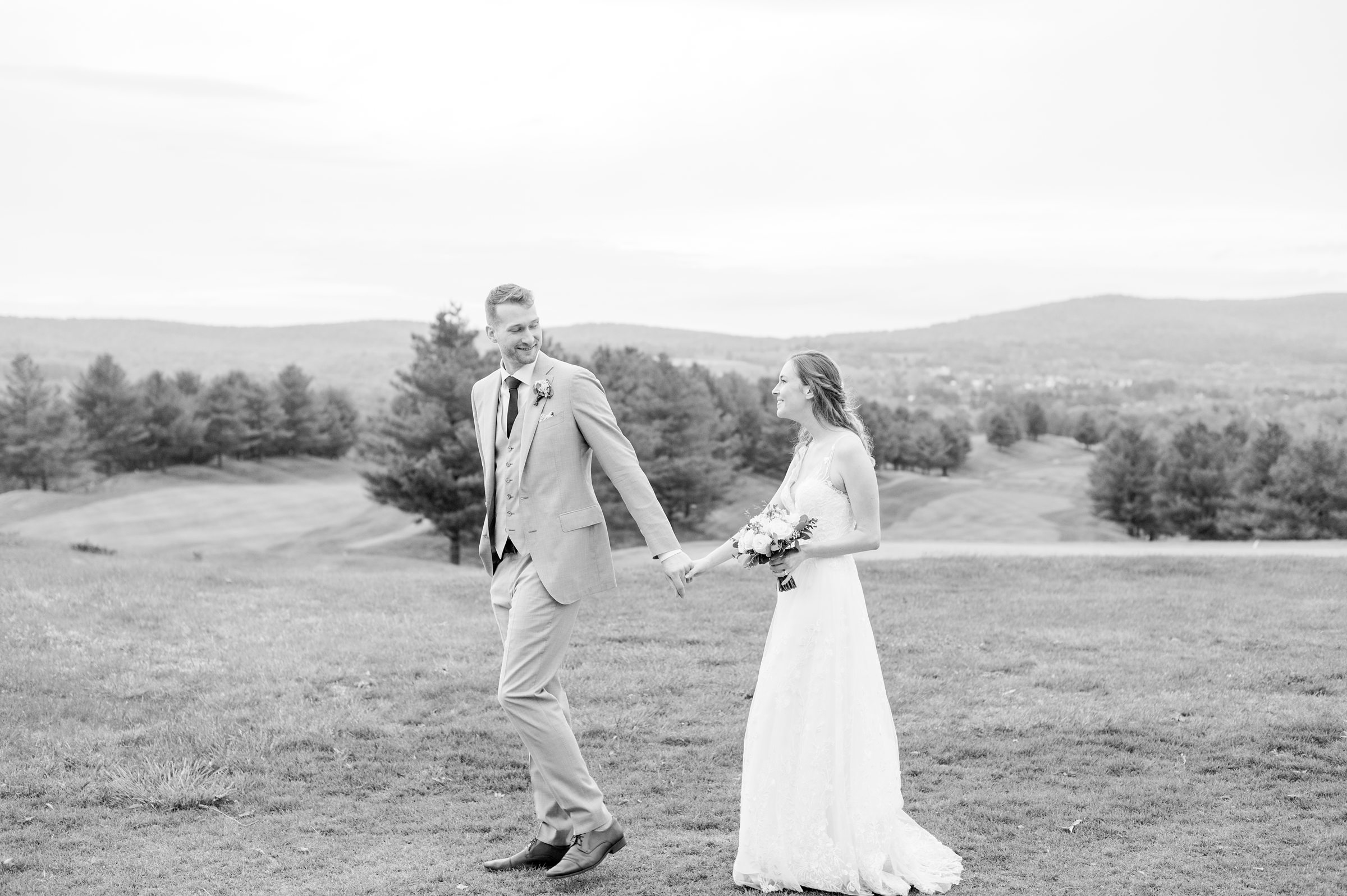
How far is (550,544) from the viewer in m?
5.93

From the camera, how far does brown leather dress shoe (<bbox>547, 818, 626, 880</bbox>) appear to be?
19.2 ft

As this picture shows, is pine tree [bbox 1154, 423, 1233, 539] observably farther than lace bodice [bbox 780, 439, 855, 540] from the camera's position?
Yes

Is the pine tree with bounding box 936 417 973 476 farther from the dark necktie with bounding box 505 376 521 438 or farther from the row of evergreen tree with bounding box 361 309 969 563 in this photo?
the dark necktie with bounding box 505 376 521 438

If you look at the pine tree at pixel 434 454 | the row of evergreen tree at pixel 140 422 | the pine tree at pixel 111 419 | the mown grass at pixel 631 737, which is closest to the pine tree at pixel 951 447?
the row of evergreen tree at pixel 140 422

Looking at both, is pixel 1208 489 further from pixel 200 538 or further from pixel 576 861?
pixel 576 861

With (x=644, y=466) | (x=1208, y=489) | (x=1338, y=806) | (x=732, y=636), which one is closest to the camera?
(x=1338, y=806)

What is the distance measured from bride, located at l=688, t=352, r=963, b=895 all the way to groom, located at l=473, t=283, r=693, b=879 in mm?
547

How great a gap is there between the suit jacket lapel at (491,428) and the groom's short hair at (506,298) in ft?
1.32

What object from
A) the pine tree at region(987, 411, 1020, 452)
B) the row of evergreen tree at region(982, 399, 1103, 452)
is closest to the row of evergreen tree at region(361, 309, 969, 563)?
the pine tree at region(987, 411, 1020, 452)

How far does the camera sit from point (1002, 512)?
74.6 m

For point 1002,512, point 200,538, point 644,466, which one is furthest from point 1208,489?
point 200,538

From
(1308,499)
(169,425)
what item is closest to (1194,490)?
(1308,499)

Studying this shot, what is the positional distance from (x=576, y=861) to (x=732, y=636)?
6.41m

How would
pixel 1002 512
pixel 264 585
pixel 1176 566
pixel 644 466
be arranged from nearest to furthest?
pixel 264 585
pixel 1176 566
pixel 644 466
pixel 1002 512
